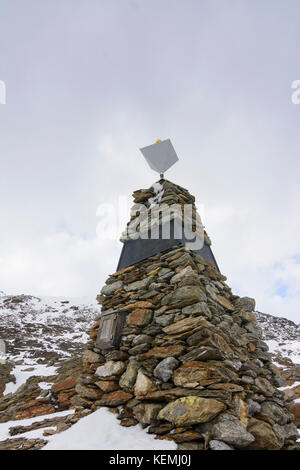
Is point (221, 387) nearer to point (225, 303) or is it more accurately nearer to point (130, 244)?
point (225, 303)

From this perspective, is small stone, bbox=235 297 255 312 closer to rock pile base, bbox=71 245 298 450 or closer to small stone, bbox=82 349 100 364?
rock pile base, bbox=71 245 298 450

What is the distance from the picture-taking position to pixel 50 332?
73.3 feet

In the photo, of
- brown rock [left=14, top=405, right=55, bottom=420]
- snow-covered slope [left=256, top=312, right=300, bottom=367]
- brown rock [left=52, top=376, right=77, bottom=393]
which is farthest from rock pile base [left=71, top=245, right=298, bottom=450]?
snow-covered slope [left=256, top=312, right=300, bottom=367]

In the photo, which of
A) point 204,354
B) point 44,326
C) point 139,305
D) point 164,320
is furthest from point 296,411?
point 44,326

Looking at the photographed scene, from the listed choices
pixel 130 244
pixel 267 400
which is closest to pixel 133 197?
pixel 130 244

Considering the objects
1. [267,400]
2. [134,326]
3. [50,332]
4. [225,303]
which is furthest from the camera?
[50,332]

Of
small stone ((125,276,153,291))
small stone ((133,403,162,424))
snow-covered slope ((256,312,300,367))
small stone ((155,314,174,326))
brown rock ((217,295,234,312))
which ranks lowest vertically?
small stone ((133,403,162,424))

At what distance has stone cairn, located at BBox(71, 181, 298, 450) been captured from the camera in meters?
2.36

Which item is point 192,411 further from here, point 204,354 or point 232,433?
point 204,354

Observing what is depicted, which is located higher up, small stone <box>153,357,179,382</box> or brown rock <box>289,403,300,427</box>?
small stone <box>153,357,179,382</box>

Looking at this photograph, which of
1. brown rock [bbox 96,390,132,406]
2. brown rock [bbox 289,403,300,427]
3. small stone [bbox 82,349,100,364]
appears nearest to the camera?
brown rock [bbox 96,390,132,406]

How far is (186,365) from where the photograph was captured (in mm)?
2721

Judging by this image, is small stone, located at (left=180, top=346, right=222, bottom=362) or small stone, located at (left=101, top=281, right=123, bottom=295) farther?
small stone, located at (left=101, top=281, right=123, bottom=295)

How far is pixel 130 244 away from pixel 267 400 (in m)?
3.50
